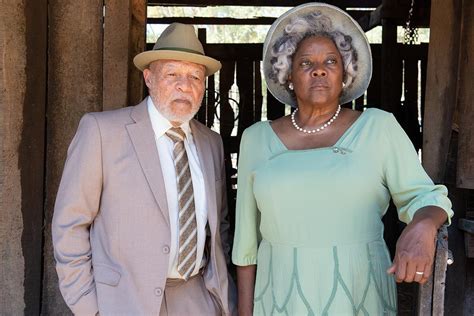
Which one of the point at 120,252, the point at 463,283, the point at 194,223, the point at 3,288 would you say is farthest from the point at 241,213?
the point at 463,283

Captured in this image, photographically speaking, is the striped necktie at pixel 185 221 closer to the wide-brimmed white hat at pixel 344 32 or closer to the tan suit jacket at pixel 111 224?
the tan suit jacket at pixel 111 224

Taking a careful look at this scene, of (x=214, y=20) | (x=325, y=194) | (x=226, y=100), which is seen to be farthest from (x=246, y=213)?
(x=214, y=20)

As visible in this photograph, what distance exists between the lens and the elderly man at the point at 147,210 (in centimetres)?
258

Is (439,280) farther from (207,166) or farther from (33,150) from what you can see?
(33,150)

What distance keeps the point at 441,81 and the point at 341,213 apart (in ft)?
4.07

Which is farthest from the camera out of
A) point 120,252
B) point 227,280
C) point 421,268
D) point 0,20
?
point 0,20

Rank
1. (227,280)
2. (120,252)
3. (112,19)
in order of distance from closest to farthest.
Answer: (120,252), (227,280), (112,19)

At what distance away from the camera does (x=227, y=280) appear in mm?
2807

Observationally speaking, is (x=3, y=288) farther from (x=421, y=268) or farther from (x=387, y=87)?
(x=387, y=87)

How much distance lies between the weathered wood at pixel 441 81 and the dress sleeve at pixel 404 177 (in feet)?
3.13

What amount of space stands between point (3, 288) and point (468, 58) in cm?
245

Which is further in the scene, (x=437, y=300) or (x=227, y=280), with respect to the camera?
(x=227, y=280)

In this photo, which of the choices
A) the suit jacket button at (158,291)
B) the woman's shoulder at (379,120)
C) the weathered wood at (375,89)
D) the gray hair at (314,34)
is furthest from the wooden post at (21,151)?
the weathered wood at (375,89)

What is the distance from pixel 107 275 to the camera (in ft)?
8.47
